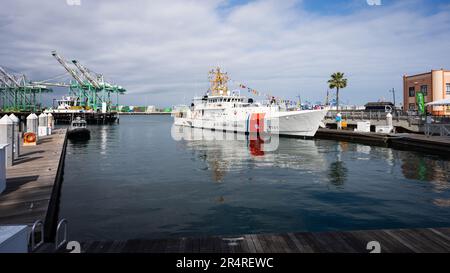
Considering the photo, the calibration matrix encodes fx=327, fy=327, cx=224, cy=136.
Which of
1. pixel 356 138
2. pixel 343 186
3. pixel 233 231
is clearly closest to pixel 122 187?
pixel 233 231

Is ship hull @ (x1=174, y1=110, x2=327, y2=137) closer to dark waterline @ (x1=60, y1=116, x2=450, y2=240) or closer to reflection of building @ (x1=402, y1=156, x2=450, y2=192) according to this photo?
dark waterline @ (x1=60, y1=116, x2=450, y2=240)

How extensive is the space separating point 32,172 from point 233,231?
9473mm

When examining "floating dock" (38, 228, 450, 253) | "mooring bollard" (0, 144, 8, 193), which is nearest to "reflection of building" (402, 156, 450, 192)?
"floating dock" (38, 228, 450, 253)

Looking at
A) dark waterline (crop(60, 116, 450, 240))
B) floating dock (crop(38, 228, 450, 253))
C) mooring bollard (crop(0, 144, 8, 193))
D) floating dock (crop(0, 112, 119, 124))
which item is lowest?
dark waterline (crop(60, 116, 450, 240))

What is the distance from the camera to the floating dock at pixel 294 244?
595 centimetres

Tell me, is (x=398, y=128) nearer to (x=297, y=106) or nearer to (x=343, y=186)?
(x=297, y=106)

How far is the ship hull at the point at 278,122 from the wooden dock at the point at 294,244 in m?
33.7

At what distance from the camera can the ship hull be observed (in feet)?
132

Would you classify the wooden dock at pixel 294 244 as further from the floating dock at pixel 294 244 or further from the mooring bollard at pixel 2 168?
the mooring bollard at pixel 2 168

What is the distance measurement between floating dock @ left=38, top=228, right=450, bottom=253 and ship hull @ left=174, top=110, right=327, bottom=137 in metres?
33.7

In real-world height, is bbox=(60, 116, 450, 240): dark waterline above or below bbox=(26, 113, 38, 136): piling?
below

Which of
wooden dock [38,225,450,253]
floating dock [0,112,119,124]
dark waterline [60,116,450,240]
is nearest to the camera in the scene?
wooden dock [38,225,450,253]

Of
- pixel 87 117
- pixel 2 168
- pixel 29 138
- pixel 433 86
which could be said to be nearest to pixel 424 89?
pixel 433 86

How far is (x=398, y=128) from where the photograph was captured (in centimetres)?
3972
